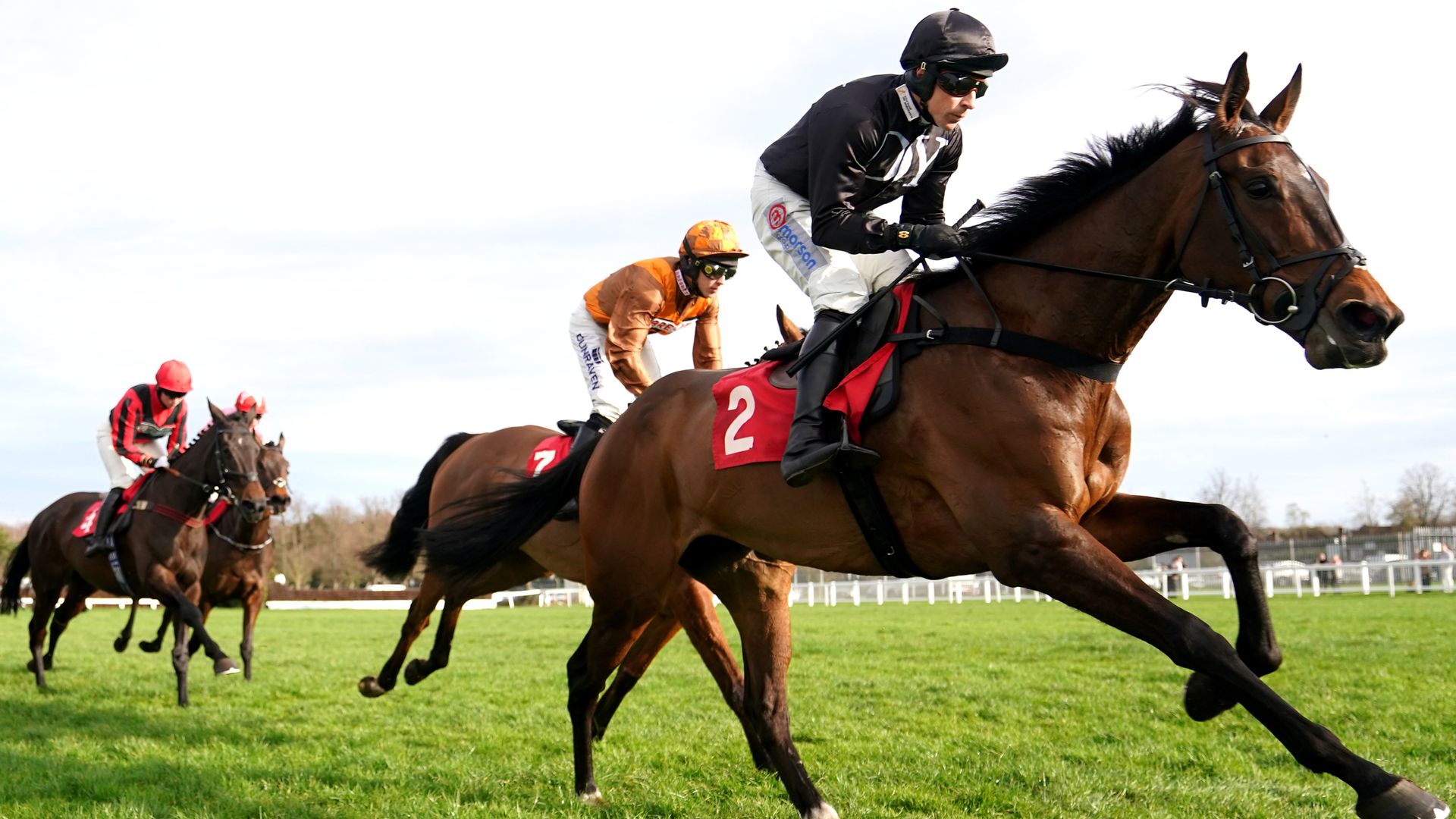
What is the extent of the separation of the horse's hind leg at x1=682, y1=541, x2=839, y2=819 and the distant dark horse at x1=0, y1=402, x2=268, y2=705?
649 centimetres

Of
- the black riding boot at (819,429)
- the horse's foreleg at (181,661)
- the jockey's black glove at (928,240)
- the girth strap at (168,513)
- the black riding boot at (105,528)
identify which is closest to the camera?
the black riding boot at (819,429)

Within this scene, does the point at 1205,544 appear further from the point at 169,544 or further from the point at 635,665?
the point at 169,544

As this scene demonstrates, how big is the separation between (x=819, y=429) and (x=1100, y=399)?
106 centimetres

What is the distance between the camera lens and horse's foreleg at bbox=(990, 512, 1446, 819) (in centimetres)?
347

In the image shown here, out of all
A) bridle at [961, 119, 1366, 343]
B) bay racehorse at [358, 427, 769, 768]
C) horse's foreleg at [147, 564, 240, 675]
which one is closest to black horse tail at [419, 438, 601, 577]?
bay racehorse at [358, 427, 769, 768]

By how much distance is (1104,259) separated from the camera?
14.5 ft

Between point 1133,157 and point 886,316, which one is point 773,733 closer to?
point 886,316

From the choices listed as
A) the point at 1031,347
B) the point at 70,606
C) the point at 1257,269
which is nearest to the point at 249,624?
the point at 70,606

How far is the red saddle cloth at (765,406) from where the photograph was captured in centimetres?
471

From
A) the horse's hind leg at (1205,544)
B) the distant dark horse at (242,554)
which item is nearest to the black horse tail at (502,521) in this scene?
the horse's hind leg at (1205,544)

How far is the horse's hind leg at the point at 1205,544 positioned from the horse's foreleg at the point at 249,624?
10.3 metres

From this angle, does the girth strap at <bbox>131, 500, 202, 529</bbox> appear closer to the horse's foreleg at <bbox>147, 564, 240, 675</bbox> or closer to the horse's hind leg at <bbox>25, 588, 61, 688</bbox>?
the horse's foreleg at <bbox>147, 564, 240, 675</bbox>

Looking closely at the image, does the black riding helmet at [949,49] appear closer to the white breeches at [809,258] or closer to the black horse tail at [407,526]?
the white breeches at [809,258]

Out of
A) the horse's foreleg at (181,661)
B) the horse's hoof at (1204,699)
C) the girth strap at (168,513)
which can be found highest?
the girth strap at (168,513)
